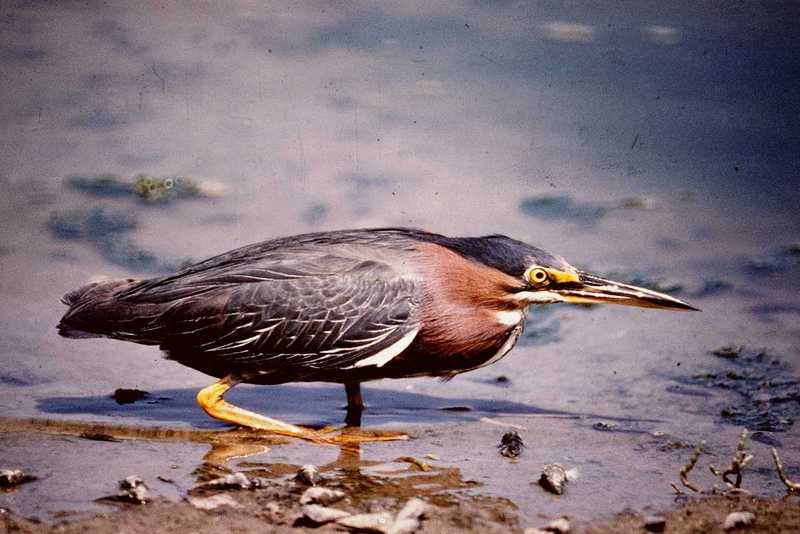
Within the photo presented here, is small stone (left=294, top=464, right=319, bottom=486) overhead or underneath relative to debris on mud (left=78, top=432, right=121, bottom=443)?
underneath

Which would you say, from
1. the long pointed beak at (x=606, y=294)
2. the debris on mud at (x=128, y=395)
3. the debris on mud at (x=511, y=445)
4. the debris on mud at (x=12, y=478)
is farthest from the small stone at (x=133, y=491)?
the long pointed beak at (x=606, y=294)

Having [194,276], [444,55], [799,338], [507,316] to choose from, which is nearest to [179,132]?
[444,55]

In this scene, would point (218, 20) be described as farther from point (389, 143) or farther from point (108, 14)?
point (389, 143)

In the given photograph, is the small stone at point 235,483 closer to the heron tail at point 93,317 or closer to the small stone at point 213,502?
the small stone at point 213,502

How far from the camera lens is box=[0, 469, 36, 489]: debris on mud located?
16.2ft

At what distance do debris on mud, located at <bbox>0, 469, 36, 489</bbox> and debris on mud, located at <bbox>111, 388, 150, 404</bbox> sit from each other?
5.41 feet

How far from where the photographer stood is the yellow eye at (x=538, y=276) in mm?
6289

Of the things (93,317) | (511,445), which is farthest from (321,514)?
(93,317)

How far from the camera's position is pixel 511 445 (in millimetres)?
5953

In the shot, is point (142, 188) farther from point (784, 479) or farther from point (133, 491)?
point (784, 479)

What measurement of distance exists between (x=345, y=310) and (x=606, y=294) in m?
1.60

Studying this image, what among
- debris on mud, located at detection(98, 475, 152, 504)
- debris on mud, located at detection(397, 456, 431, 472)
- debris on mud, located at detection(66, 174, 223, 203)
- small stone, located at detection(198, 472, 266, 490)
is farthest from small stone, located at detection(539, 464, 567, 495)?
debris on mud, located at detection(66, 174, 223, 203)

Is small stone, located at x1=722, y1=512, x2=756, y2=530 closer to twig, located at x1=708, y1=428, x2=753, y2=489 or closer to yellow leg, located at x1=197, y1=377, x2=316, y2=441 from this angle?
twig, located at x1=708, y1=428, x2=753, y2=489

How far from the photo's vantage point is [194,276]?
21.1 feet
